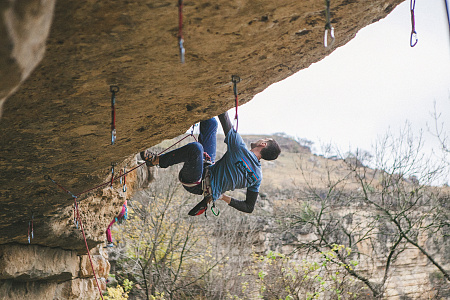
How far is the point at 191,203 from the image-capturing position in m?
10.9

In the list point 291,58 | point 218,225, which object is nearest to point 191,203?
point 218,225

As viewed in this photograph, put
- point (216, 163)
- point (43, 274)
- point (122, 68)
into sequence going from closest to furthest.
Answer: point (122, 68) → point (216, 163) → point (43, 274)

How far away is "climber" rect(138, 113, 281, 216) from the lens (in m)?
3.78

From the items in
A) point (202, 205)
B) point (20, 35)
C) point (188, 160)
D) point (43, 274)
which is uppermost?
point (188, 160)

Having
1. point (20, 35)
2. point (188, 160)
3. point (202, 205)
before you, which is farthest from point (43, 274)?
point (20, 35)

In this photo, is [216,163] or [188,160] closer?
[188,160]

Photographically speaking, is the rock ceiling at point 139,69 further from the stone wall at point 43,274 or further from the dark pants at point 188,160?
the stone wall at point 43,274

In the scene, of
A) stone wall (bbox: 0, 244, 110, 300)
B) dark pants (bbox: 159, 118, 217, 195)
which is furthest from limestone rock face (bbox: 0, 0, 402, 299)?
stone wall (bbox: 0, 244, 110, 300)

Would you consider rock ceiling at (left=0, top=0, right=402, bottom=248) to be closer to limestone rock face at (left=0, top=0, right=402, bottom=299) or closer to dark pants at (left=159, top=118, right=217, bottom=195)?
limestone rock face at (left=0, top=0, right=402, bottom=299)

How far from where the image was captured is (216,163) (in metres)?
4.08

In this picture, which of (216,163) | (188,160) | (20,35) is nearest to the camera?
(20,35)

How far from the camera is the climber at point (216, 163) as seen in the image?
149 inches

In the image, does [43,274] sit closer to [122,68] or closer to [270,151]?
[270,151]

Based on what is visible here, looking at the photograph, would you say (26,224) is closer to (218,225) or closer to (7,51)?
(7,51)
